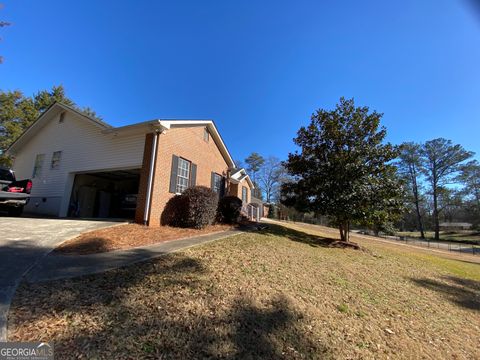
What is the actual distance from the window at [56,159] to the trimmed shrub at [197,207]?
8163 millimetres

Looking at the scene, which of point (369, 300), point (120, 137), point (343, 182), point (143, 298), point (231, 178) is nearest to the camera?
point (143, 298)

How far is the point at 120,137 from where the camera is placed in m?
10.9

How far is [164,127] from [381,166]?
10.6 metres

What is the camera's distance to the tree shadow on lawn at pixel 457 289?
21.4 feet

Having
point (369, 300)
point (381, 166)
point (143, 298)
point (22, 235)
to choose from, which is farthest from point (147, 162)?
point (381, 166)

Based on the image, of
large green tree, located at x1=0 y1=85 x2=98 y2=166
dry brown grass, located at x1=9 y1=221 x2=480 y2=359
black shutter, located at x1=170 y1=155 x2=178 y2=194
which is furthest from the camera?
large green tree, located at x1=0 y1=85 x2=98 y2=166

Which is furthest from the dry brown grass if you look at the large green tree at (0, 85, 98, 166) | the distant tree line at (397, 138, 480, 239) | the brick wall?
the distant tree line at (397, 138, 480, 239)

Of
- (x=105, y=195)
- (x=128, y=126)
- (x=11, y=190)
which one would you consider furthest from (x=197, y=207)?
(x=105, y=195)

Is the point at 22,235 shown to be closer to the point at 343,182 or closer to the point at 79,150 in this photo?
the point at 79,150

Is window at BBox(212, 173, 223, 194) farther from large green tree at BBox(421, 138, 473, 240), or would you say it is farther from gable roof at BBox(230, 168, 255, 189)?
large green tree at BBox(421, 138, 473, 240)

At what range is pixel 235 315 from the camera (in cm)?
357

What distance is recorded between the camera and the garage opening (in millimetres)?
13292

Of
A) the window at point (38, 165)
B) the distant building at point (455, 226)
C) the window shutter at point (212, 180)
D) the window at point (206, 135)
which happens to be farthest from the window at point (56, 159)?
the distant building at point (455, 226)

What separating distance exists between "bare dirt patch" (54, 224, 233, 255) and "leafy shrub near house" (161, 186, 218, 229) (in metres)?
0.97
